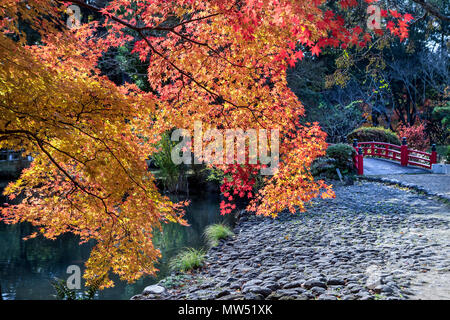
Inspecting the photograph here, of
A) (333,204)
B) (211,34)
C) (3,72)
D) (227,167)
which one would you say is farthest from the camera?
(333,204)

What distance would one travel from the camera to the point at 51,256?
8.50 metres

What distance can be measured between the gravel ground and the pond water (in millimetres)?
1180

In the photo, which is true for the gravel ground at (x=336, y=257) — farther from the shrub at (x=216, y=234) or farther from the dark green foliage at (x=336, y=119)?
the dark green foliage at (x=336, y=119)

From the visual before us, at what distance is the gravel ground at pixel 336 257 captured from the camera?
4.00 m

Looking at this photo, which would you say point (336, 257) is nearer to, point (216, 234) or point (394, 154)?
point (216, 234)

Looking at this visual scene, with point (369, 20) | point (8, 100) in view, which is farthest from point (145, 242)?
point (369, 20)

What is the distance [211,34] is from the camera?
568cm

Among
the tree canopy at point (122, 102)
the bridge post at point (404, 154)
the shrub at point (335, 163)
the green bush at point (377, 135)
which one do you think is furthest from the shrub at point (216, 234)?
the green bush at point (377, 135)

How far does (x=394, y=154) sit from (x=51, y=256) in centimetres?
1316

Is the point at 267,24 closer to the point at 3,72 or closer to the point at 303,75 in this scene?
the point at 3,72

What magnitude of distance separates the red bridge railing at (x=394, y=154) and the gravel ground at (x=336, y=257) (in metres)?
3.96

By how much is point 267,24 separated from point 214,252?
459cm

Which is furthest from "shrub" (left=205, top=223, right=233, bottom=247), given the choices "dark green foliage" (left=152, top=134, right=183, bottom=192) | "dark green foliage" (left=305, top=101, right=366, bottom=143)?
"dark green foliage" (left=305, top=101, right=366, bottom=143)

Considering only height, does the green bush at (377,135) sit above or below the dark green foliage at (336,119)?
below
